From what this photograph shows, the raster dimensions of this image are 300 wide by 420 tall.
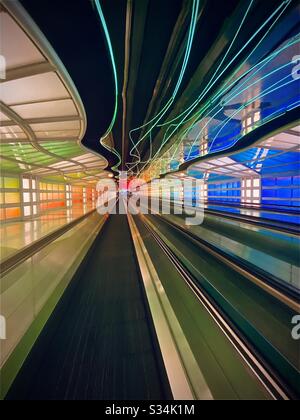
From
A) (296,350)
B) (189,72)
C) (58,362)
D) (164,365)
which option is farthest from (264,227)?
(58,362)

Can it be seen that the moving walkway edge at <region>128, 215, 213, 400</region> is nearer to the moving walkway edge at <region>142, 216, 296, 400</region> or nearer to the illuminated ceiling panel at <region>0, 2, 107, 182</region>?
the moving walkway edge at <region>142, 216, 296, 400</region>

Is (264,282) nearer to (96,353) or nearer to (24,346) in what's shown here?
(96,353)

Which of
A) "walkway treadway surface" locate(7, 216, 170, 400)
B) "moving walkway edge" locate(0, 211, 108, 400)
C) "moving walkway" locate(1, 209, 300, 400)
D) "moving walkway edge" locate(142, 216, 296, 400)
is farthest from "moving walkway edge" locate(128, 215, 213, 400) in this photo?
"moving walkway edge" locate(0, 211, 108, 400)

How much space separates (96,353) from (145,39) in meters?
5.41

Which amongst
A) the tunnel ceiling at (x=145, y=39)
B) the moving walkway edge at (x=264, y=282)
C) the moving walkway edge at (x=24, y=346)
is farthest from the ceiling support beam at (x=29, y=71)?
the moving walkway edge at (x=264, y=282)

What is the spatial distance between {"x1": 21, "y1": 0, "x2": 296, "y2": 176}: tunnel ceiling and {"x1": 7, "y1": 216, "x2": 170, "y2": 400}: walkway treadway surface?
147 inches

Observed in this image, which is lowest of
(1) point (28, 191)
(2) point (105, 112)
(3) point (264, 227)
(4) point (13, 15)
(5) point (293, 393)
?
(5) point (293, 393)

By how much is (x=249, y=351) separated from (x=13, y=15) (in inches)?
167

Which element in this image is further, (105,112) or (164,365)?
(105,112)

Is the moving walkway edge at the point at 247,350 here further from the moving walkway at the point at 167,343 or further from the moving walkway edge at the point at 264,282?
the moving walkway edge at the point at 264,282

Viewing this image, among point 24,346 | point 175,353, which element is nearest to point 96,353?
point 24,346

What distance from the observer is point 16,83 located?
9.06 ft

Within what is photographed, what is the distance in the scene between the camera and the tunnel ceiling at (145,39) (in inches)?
86.4

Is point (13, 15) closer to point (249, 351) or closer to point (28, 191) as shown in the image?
point (249, 351)
